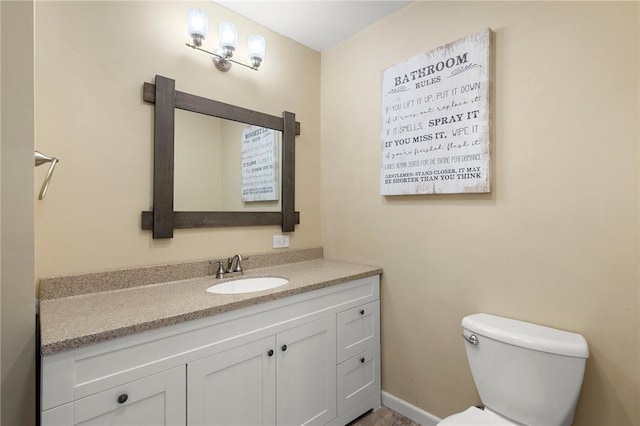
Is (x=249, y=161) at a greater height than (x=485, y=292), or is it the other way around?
(x=249, y=161)

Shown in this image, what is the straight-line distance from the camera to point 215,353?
1.20m

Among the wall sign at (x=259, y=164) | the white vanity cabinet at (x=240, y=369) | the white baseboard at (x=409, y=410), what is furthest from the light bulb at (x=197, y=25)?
the white baseboard at (x=409, y=410)

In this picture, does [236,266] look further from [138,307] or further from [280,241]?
[138,307]

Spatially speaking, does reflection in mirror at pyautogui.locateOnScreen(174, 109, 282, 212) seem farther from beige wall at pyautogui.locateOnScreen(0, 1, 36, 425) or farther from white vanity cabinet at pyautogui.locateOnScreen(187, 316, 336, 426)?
white vanity cabinet at pyautogui.locateOnScreen(187, 316, 336, 426)

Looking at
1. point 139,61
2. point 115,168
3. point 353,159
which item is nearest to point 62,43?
point 139,61

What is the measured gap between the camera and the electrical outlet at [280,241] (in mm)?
2117

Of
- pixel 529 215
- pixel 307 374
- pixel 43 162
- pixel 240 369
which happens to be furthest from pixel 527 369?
pixel 43 162

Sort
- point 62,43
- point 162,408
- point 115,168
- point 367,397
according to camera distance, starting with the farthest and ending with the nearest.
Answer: point 367,397 → point 115,168 → point 62,43 → point 162,408

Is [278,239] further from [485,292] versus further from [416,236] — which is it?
[485,292]

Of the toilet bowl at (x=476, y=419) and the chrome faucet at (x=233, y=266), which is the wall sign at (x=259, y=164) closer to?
the chrome faucet at (x=233, y=266)

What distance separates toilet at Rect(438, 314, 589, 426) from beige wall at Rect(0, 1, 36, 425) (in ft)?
4.81

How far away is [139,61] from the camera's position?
1.54 m

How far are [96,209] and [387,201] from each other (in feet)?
5.04

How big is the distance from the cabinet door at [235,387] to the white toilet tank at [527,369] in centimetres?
91
